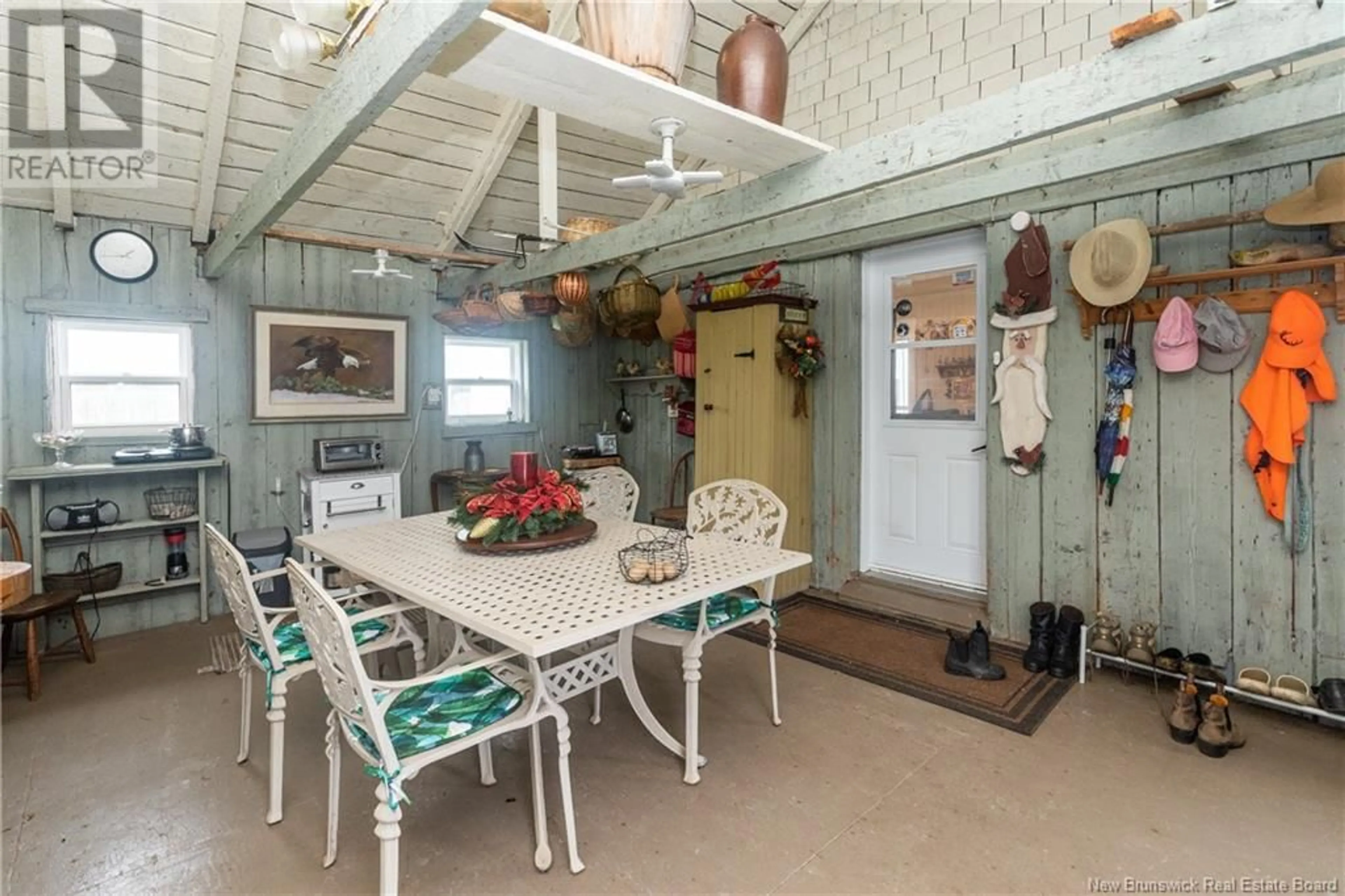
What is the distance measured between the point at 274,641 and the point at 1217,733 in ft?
10.5

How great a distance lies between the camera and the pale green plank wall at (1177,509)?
8.32 ft

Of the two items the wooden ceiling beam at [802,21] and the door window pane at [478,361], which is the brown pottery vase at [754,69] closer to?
the wooden ceiling beam at [802,21]

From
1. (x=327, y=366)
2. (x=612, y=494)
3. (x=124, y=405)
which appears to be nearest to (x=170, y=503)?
(x=124, y=405)

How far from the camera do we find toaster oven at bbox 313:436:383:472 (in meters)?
4.12

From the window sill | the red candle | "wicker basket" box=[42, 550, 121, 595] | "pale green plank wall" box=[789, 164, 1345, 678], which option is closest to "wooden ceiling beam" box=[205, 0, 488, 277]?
the red candle

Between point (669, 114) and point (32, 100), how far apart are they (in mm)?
2903

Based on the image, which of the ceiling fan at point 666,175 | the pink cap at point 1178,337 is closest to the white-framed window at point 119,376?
the ceiling fan at point 666,175

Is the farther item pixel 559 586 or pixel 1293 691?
pixel 1293 691

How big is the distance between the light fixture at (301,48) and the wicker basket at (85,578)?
2958 mm

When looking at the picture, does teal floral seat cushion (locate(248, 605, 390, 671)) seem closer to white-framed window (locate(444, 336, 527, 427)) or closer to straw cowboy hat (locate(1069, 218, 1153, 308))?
white-framed window (locate(444, 336, 527, 427))

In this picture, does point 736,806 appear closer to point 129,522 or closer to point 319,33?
point 319,33

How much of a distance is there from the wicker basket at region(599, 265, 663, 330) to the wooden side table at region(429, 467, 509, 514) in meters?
1.33

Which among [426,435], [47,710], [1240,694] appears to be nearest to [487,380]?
[426,435]

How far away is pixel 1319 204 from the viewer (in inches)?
89.1
